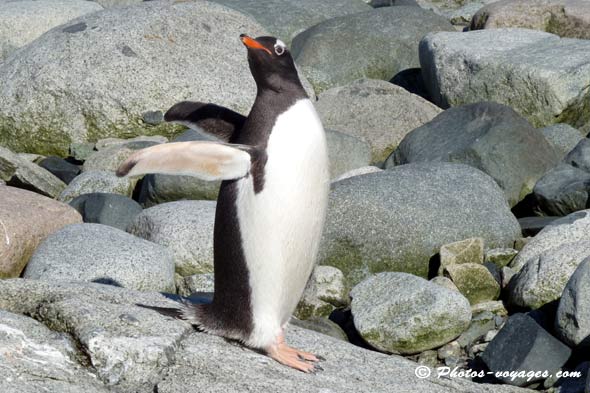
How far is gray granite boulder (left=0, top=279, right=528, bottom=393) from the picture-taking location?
4734 mm

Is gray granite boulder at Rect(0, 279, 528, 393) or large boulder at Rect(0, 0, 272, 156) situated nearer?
gray granite boulder at Rect(0, 279, 528, 393)

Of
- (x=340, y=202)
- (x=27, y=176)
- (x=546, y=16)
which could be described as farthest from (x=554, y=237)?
(x=546, y=16)

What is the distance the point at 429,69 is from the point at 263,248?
29.5ft

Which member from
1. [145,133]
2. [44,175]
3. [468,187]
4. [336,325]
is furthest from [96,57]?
[336,325]

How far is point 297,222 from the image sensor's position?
5211mm

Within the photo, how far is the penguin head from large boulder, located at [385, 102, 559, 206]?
5819mm

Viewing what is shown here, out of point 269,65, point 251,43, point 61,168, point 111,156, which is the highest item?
point 251,43

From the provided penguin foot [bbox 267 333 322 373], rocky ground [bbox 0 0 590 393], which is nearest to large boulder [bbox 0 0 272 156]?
rocky ground [bbox 0 0 590 393]

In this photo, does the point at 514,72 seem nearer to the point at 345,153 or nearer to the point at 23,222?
the point at 345,153

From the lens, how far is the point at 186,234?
901 cm

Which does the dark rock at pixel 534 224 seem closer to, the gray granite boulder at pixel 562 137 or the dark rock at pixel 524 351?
the gray granite boulder at pixel 562 137

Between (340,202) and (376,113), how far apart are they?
11.3 feet

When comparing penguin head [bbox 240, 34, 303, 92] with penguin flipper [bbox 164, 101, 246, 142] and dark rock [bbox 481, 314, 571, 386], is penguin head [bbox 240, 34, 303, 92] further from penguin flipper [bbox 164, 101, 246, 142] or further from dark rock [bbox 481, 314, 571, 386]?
dark rock [bbox 481, 314, 571, 386]

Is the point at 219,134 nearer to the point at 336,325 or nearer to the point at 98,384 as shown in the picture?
the point at 98,384
